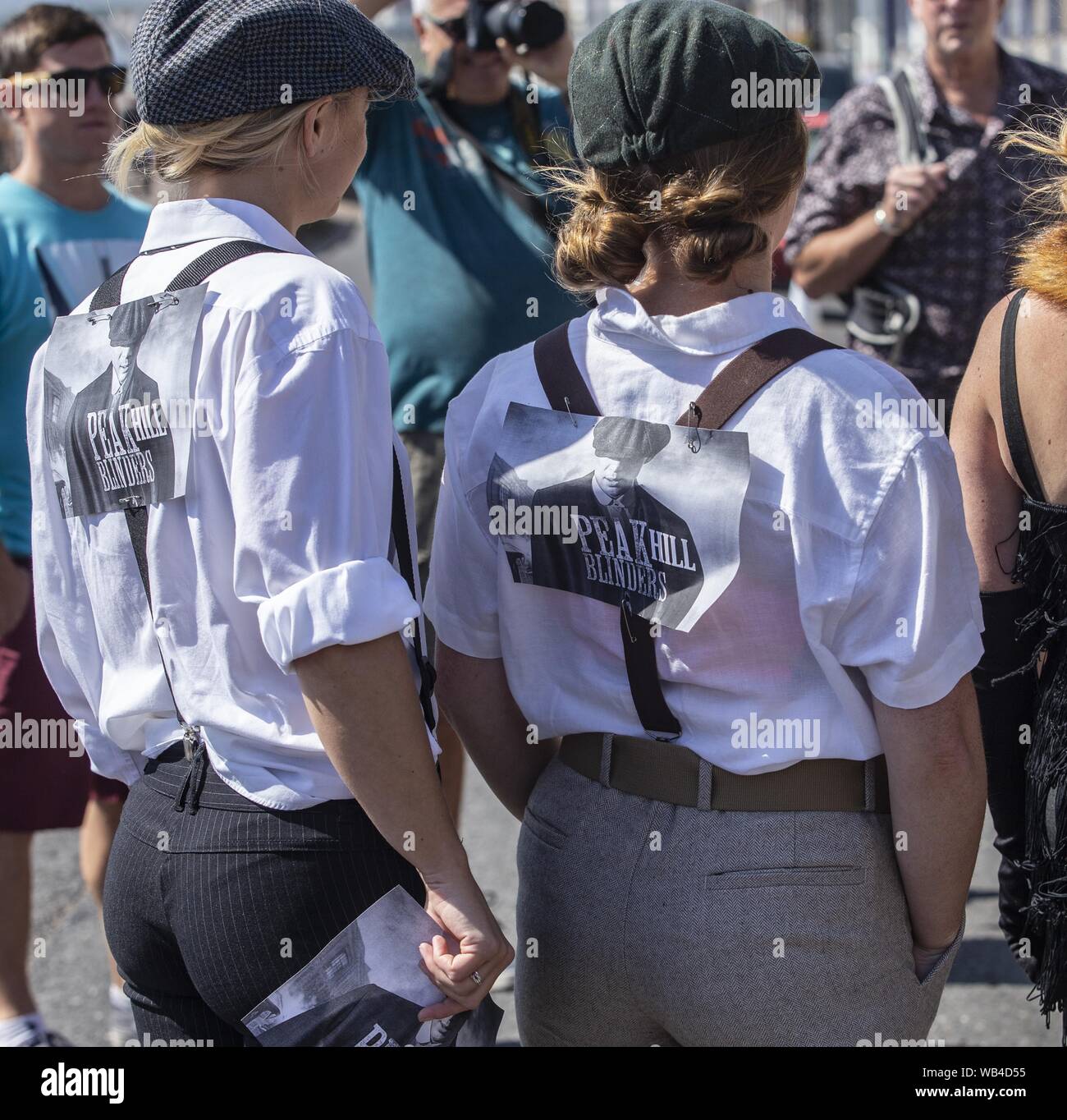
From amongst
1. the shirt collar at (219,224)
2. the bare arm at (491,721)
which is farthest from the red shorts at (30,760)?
the shirt collar at (219,224)

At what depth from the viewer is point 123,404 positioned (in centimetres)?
147

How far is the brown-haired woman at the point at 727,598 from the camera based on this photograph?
142 centimetres

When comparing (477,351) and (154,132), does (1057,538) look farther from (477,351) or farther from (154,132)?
(477,351)

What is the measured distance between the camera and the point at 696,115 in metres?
1.44

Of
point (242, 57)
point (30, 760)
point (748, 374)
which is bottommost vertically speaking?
point (30, 760)

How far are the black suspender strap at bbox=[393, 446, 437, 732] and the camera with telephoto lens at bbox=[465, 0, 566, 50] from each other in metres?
1.83

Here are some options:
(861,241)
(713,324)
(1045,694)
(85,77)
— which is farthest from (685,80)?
(85,77)

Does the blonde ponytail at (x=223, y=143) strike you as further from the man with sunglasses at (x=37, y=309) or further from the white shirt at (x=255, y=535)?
the man with sunglasses at (x=37, y=309)

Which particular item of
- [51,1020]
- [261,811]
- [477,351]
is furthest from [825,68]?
[261,811]

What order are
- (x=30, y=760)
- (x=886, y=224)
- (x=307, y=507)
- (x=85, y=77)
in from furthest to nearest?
1. (x=886, y=224)
2. (x=85, y=77)
3. (x=30, y=760)
4. (x=307, y=507)

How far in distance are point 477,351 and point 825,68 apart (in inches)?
311

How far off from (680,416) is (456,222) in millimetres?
1756

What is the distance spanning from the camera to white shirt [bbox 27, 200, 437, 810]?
136 cm

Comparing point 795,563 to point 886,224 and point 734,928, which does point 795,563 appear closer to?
point 734,928
